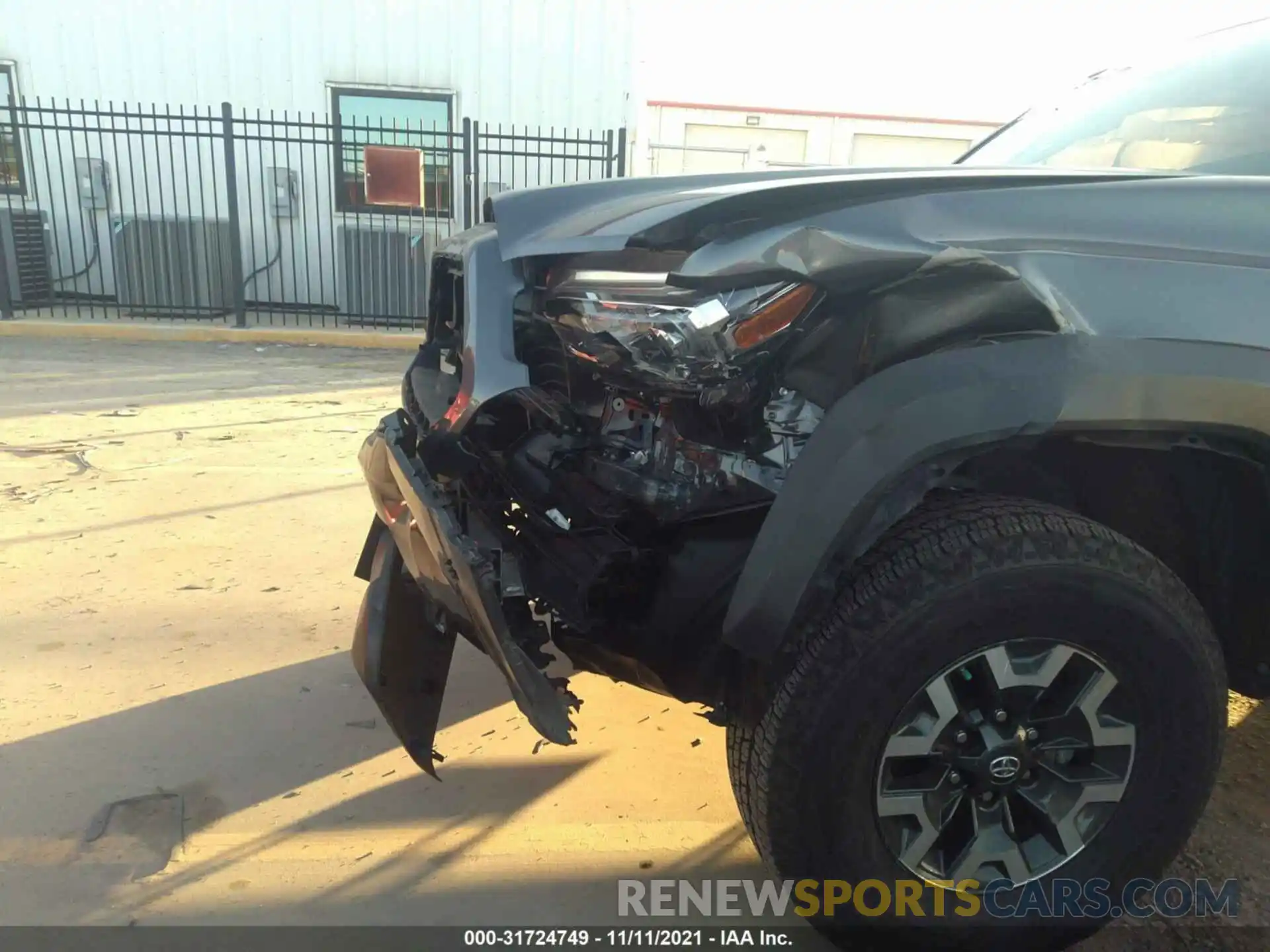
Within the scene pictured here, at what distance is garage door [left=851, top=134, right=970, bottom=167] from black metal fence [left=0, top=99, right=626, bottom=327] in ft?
29.5

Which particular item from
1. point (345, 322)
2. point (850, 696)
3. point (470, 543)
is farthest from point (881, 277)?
point (345, 322)

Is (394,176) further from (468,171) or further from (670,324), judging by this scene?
(670,324)

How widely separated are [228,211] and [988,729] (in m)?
11.3

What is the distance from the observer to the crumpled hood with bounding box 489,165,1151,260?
1.68 m

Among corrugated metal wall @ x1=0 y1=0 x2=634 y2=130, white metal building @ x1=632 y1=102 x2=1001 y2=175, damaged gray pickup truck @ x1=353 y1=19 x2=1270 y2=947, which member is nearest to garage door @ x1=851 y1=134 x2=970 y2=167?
white metal building @ x1=632 y1=102 x2=1001 y2=175

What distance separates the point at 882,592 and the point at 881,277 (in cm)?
57

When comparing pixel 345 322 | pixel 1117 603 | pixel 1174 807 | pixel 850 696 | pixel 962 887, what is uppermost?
pixel 1117 603

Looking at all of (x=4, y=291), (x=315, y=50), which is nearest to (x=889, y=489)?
(x=315, y=50)

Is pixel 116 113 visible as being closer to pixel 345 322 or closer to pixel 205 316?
pixel 205 316

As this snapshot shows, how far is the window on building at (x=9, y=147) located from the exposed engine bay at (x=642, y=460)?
38.2 feet

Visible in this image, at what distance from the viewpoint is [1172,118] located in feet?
8.84

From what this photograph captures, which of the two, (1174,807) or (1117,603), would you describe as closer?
(1117,603)

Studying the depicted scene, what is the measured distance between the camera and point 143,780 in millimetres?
2463

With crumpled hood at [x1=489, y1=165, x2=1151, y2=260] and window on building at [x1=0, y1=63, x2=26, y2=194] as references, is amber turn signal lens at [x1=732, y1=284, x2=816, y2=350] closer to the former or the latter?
crumpled hood at [x1=489, y1=165, x2=1151, y2=260]
